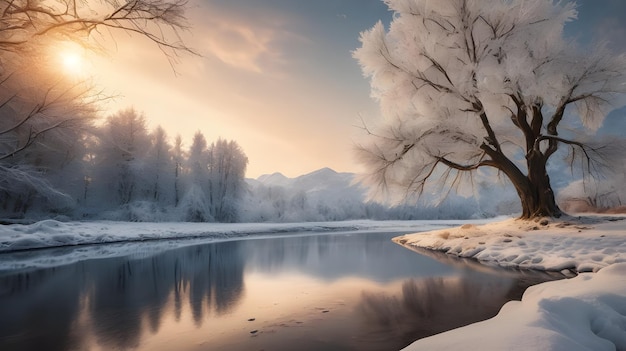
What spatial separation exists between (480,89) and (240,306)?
10221 mm

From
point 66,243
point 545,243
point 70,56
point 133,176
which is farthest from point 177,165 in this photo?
point 545,243

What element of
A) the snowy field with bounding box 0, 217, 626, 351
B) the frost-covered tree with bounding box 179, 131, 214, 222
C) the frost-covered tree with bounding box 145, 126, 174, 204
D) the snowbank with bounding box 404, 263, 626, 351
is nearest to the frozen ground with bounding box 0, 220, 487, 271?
the snowy field with bounding box 0, 217, 626, 351

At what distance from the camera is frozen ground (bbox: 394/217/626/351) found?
2.47m

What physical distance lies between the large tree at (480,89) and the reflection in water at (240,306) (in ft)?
18.7

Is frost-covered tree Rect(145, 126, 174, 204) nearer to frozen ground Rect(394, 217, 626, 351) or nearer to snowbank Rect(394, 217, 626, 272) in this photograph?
snowbank Rect(394, 217, 626, 272)

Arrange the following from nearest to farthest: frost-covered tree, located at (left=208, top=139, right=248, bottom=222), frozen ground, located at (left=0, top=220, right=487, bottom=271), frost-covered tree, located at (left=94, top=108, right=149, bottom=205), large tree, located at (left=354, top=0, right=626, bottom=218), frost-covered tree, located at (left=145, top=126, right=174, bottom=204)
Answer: frozen ground, located at (left=0, top=220, right=487, bottom=271), large tree, located at (left=354, top=0, right=626, bottom=218), frost-covered tree, located at (left=94, top=108, right=149, bottom=205), frost-covered tree, located at (left=145, top=126, right=174, bottom=204), frost-covered tree, located at (left=208, top=139, right=248, bottom=222)

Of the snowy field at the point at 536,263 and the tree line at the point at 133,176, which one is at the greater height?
the tree line at the point at 133,176

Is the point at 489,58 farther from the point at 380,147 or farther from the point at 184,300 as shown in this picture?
the point at 184,300

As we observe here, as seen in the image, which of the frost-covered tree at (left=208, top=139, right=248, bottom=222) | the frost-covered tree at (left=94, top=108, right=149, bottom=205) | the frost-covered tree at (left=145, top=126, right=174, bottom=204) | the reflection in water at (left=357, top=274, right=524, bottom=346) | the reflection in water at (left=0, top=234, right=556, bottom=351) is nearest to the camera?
the reflection in water at (left=0, top=234, right=556, bottom=351)

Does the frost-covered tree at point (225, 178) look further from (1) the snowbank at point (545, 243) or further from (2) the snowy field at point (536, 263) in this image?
(1) the snowbank at point (545, 243)

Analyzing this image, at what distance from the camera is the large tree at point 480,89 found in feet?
34.8

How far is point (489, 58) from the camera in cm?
1143

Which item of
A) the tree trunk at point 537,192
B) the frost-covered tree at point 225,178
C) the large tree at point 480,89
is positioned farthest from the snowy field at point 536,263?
the frost-covered tree at point 225,178

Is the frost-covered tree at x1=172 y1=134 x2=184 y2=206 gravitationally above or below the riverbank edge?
above
